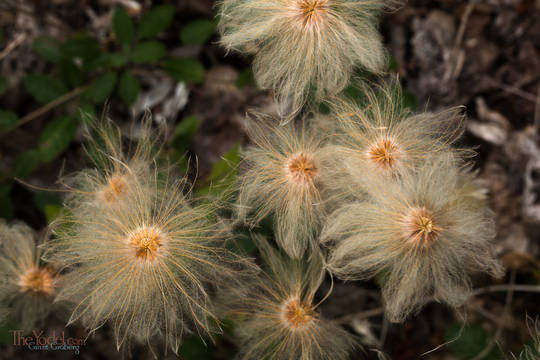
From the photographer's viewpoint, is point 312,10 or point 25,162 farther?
point 25,162

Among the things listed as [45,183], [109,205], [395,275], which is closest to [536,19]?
[395,275]

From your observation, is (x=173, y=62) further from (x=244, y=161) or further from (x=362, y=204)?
(x=362, y=204)

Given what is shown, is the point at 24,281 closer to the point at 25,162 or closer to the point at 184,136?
the point at 25,162

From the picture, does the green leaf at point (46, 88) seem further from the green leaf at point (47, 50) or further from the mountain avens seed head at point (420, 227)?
the mountain avens seed head at point (420, 227)

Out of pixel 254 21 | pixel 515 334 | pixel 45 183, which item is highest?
pixel 254 21

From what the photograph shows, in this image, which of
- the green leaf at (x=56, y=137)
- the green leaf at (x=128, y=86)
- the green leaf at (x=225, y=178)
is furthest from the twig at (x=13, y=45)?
the green leaf at (x=225, y=178)

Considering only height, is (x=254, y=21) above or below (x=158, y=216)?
above

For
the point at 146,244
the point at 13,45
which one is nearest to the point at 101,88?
the point at 13,45
